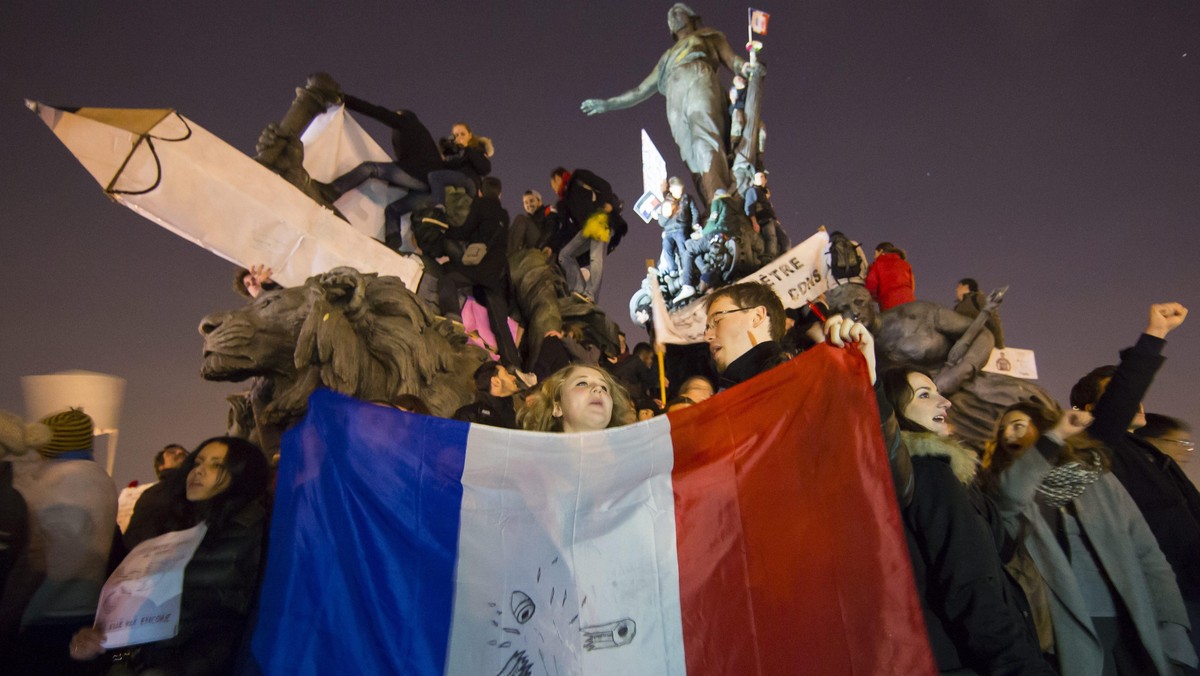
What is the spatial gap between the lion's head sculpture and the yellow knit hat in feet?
4.72

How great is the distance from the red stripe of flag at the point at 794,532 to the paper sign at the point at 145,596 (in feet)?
6.25

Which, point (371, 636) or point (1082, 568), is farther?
point (1082, 568)

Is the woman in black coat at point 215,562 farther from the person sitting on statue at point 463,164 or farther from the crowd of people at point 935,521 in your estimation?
the person sitting on statue at point 463,164

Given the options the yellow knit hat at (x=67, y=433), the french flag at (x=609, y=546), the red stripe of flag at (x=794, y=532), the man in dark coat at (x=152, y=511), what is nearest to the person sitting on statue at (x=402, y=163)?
the man in dark coat at (x=152, y=511)

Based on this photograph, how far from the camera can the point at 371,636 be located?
2576mm

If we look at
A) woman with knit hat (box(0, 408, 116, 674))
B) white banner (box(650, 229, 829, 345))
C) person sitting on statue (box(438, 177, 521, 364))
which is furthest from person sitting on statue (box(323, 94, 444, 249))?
woman with knit hat (box(0, 408, 116, 674))

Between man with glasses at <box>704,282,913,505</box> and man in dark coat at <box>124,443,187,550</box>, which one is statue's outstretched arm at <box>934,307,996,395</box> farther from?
man in dark coat at <box>124,443,187,550</box>

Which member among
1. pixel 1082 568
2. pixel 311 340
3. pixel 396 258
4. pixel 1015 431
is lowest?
pixel 1082 568

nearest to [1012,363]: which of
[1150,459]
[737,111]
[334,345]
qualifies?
[1150,459]

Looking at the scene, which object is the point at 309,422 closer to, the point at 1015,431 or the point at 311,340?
the point at 311,340

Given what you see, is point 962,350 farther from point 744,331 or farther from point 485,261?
point 744,331

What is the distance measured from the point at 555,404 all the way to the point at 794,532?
1321 millimetres

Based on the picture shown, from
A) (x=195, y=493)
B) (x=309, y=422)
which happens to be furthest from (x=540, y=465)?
(x=195, y=493)

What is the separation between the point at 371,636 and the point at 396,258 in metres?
5.22
